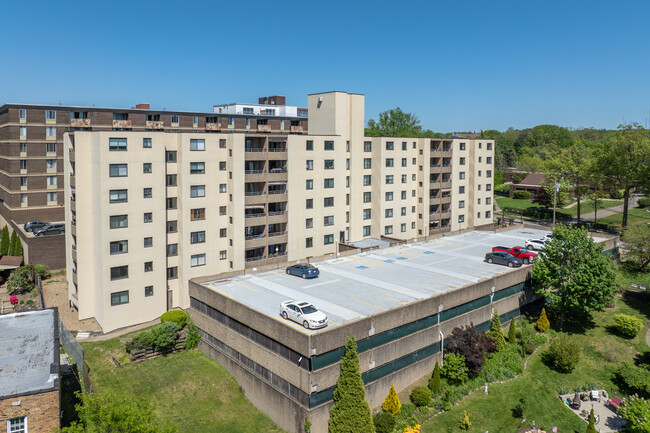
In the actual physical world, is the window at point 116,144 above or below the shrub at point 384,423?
above

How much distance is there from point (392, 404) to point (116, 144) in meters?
34.7

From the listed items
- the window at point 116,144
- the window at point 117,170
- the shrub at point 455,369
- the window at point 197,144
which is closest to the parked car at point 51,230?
the window at point 117,170

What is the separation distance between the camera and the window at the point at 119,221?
49.7 m

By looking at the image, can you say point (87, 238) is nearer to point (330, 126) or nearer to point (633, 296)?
point (330, 126)

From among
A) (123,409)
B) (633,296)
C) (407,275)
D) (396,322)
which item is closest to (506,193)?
(633,296)

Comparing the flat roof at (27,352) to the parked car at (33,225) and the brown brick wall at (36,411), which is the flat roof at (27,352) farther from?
the parked car at (33,225)

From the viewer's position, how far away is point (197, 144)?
54938mm

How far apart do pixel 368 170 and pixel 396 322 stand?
36882 mm

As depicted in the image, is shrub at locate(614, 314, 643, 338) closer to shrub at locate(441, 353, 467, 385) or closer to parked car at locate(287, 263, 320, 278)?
shrub at locate(441, 353, 467, 385)

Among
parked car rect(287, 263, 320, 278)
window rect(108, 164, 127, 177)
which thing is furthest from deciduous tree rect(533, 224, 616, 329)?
window rect(108, 164, 127, 177)

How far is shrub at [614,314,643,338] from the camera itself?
48.5 m

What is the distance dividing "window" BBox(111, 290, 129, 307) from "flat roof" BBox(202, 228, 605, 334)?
9490mm

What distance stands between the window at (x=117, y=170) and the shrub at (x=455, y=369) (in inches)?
1364

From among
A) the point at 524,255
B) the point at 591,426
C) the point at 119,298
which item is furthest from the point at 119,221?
the point at 591,426
